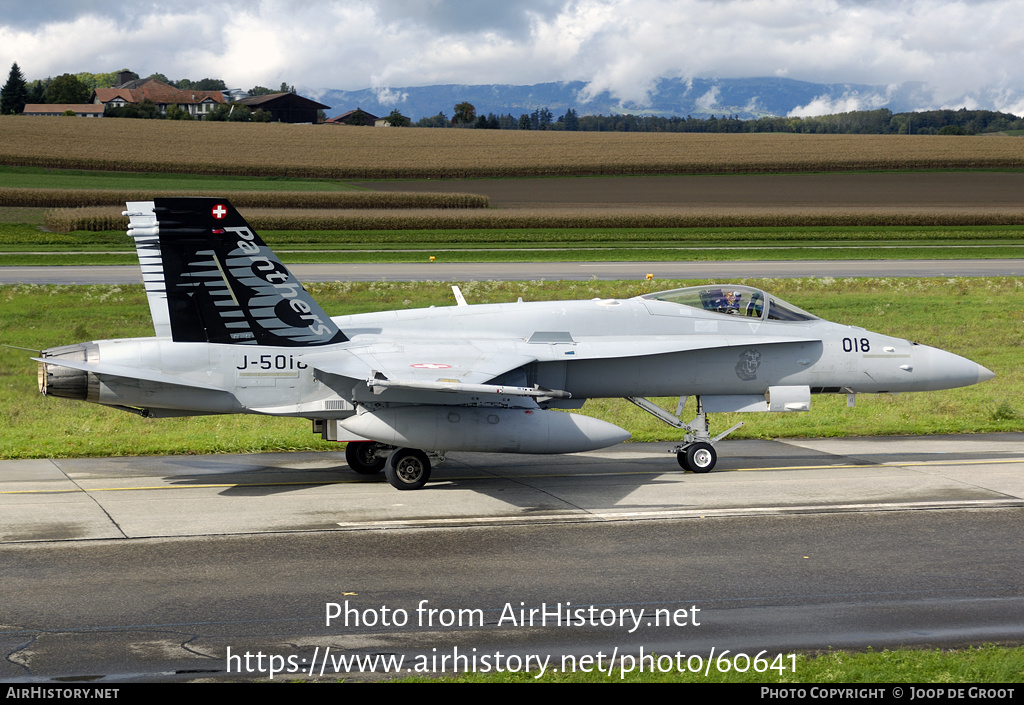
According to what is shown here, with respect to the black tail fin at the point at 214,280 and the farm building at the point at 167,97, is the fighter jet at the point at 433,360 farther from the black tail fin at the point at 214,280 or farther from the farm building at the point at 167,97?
the farm building at the point at 167,97

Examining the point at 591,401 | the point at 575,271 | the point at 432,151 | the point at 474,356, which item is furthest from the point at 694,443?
the point at 432,151

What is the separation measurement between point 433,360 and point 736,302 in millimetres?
5316

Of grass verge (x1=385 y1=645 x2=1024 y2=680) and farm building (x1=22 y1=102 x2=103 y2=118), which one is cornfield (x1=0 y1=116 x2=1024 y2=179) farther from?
grass verge (x1=385 y1=645 x2=1024 y2=680)

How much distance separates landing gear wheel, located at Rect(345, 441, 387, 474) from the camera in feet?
53.3

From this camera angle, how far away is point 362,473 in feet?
53.4

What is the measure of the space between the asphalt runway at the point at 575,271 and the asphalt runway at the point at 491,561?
77.8 feet

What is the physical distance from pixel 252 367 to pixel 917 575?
9482 millimetres

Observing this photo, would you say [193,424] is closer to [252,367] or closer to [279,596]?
[252,367]

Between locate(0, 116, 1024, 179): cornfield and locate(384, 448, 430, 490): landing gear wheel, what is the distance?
72.2 m

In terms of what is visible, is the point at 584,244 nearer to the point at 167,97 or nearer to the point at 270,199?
the point at 270,199

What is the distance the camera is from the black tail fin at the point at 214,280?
14.2 metres

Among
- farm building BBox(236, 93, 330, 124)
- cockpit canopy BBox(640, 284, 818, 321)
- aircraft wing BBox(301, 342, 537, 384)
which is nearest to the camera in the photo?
aircraft wing BBox(301, 342, 537, 384)

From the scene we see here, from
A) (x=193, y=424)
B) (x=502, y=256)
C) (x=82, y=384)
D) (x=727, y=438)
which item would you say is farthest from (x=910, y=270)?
(x=82, y=384)

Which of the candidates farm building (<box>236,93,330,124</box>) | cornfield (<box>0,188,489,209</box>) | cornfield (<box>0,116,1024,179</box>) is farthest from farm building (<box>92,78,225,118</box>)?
cornfield (<box>0,188,489,209</box>)
